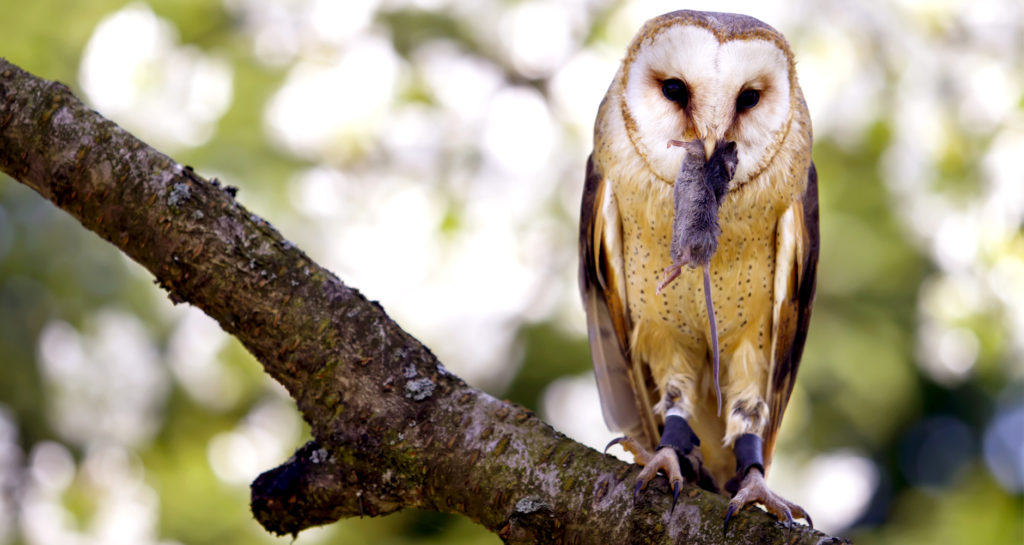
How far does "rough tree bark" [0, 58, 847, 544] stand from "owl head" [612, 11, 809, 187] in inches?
32.1

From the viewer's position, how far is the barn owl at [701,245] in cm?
201

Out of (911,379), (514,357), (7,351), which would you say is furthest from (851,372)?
(7,351)

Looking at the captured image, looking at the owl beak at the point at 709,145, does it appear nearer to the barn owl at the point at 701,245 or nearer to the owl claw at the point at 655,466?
the barn owl at the point at 701,245

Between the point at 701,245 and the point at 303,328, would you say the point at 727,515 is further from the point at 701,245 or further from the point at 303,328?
the point at 303,328

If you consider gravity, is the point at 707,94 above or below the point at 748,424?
above

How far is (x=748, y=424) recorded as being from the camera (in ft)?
7.89

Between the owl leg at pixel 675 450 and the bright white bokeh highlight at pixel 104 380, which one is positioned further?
the bright white bokeh highlight at pixel 104 380

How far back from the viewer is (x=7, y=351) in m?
4.67

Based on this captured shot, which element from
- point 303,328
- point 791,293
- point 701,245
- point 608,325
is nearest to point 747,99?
point 701,245

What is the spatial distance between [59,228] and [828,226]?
13.3 ft

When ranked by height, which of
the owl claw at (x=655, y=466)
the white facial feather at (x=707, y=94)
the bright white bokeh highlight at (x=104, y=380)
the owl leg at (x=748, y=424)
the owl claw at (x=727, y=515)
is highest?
the bright white bokeh highlight at (x=104, y=380)

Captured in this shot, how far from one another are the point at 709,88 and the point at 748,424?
0.96 metres

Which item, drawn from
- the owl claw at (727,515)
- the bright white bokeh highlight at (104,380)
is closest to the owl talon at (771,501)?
the owl claw at (727,515)

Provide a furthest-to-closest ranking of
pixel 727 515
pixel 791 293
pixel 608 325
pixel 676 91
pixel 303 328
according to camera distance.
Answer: pixel 608 325
pixel 791 293
pixel 676 91
pixel 303 328
pixel 727 515
